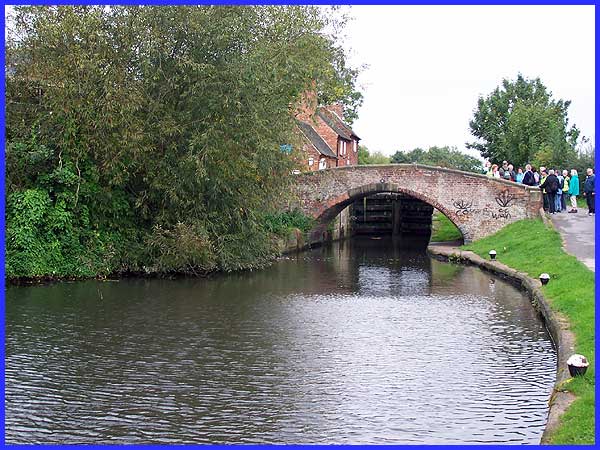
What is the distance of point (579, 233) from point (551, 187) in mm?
4389

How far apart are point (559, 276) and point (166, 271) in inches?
359

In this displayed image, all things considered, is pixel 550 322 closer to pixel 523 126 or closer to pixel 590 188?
pixel 590 188

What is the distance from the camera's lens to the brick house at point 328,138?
38.6 meters

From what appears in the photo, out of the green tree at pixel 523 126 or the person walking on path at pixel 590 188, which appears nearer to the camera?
the person walking on path at pixel 590 188

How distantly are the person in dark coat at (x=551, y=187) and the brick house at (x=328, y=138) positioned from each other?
477 inches

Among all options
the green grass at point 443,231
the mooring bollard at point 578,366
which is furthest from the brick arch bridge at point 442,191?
the mooring bollard at point 578,366

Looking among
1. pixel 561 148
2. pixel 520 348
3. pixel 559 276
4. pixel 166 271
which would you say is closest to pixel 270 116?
pixel 166 271

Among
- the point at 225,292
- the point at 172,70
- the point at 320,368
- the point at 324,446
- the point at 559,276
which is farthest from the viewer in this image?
the point at 172,70

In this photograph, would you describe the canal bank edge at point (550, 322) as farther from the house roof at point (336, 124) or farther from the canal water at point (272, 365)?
the house roof at point (336, 124)

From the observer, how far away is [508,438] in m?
8.14

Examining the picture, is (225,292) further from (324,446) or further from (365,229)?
(365,229)

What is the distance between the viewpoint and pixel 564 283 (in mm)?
15086

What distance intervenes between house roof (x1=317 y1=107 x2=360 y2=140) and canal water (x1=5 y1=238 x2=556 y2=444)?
25.4 metres

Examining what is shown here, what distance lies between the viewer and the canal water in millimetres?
8547
